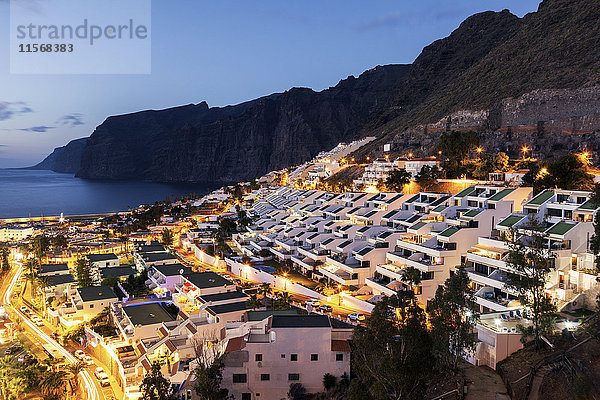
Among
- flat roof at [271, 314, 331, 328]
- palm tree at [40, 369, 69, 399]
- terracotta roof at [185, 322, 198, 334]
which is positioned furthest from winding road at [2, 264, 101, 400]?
flat roof at [271, 314, 331, 328]

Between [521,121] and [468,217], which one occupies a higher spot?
[521,121]

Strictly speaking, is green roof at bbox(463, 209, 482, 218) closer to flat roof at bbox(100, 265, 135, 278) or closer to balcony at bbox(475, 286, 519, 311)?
balcony at bbox(475, 286, 519, 311)

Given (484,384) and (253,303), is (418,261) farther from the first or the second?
(484,384)

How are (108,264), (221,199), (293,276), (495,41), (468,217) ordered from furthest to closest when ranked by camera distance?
(495,41)
(221,199)
(108,264)
(293,276)
(468,217)

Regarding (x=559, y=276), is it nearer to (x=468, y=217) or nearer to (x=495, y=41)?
(x=468, y=217)

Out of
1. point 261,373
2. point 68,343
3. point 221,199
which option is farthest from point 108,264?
point 221,199

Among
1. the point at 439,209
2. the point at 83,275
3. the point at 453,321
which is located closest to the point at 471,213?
the point at 439,209
